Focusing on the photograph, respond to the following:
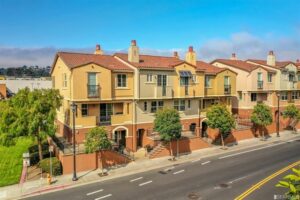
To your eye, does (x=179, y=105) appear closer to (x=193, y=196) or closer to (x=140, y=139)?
(x=140, y=139)

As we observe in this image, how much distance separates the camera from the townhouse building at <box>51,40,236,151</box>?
27.4 meters

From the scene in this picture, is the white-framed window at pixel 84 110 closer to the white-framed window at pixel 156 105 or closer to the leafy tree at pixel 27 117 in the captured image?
the leafy tree at pixel 27 117

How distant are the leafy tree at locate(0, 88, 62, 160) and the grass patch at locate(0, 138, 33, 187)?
2.52 meters

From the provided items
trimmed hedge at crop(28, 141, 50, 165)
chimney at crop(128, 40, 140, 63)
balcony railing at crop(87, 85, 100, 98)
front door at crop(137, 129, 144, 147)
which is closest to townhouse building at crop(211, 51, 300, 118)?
chimney at crop(128, 40, 140, 63)

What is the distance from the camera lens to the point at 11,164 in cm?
2594

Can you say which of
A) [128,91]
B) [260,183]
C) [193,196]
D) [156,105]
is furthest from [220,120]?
[193,196]

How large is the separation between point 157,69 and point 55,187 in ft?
55.3

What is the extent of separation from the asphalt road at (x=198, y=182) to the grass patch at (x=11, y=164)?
478 cm

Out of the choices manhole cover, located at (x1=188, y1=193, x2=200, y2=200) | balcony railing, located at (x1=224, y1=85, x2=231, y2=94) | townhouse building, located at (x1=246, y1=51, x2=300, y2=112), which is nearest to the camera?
manhole cover, located at (x1=188, y1=193, x2=200, y2=200)

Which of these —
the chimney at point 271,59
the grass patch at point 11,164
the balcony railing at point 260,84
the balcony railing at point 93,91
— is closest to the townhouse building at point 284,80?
the chimney at point 271,59

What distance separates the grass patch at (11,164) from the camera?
22.1 meters

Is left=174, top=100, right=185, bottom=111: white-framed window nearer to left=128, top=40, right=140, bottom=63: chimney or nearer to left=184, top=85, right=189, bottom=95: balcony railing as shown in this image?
left=184, top=85, right=189, bottom=95: balcony railing

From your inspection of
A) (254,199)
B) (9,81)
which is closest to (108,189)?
(254,199)

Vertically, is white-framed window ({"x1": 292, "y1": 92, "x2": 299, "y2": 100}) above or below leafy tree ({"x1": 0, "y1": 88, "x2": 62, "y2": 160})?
above
